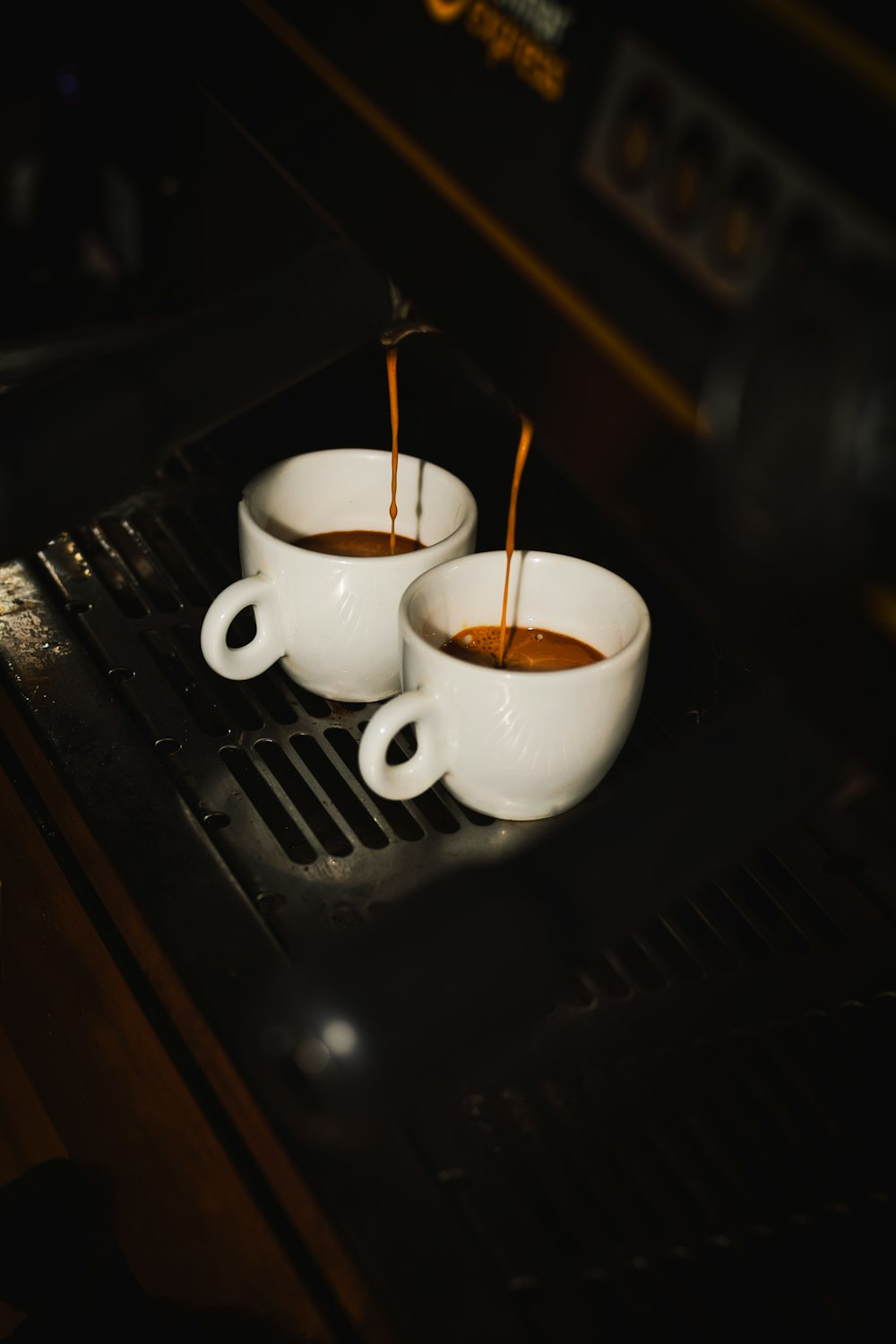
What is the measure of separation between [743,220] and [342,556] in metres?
0.44

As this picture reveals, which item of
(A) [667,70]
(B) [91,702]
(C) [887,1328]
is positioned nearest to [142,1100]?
(B) [91,702]

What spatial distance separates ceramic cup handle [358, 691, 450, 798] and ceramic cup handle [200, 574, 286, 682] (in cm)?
11

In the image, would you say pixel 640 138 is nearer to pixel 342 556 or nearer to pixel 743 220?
pixel 743 220

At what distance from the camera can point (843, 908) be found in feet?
1.81

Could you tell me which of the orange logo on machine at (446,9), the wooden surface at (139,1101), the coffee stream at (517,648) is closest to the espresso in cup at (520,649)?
the coffee stream at (517,648)

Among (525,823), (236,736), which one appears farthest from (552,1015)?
(236,736)

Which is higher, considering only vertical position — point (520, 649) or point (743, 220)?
point (743, 220)

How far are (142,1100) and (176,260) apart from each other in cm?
85

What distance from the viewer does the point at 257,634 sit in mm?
655

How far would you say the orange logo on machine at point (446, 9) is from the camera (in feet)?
1.17

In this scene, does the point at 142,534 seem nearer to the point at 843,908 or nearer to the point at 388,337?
the point at 388,337

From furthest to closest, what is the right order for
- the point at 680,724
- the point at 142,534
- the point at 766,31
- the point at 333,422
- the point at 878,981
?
1. the point at 333,422
2. the point at 142,534
3. the point at 680,724
4. the point at 878,981
5. the point at 766,31

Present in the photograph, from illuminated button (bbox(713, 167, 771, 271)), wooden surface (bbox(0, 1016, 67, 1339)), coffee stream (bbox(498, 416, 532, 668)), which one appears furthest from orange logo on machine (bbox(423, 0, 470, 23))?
wooden surface (bbox(0, 1016, 67, 1339))

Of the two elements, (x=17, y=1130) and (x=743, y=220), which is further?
(x=17, y=1130)
